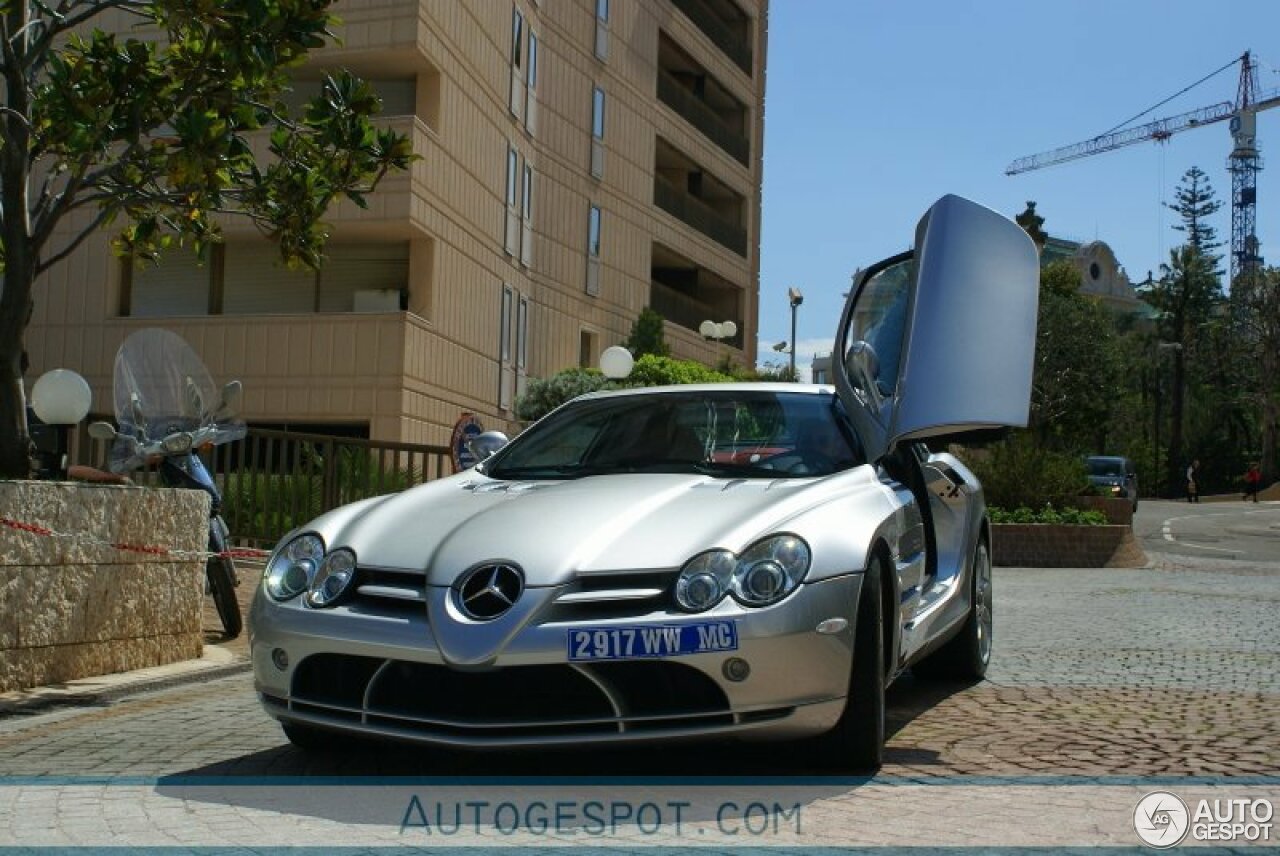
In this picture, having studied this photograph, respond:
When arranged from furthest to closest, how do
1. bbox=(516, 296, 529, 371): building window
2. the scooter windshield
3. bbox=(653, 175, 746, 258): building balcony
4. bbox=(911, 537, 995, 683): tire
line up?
bbox=(653, 175, 746, 258): building balcony → bbox=(516, 296, 529, 371): building window → the scooter windshield → bbox=(911, 537, 995, 683): tire

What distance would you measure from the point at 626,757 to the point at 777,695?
3.03 feet

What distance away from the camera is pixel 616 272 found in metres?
35.9

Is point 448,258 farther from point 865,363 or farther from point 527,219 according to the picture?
point 865,363

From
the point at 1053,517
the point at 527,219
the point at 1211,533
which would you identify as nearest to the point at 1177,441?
the point at 1211,533

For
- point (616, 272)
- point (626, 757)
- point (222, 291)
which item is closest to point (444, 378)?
point (222, 291)

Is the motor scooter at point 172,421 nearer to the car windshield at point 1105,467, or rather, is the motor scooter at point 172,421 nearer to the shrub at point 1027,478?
the shrub at point 1027,478

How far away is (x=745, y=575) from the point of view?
4.85 meters

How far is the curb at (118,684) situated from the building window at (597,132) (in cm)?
2640

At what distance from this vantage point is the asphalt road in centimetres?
2420

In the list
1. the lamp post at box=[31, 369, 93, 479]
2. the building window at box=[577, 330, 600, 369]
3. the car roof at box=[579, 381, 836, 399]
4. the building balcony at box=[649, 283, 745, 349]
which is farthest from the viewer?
the building balcony at box=[649, 283, 745, 349]

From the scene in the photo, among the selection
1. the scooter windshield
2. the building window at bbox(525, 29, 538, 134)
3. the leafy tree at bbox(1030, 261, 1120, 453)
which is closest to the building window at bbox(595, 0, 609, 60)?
the building window at bbox(525, 29, 538, 134)

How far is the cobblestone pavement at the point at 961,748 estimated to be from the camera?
4.83 m

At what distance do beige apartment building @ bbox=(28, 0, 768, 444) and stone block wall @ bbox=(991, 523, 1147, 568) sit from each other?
9.68m

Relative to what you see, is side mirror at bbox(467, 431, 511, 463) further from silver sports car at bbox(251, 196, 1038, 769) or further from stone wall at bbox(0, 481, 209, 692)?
stone wall at bbox(0, 481, 209, 692)
